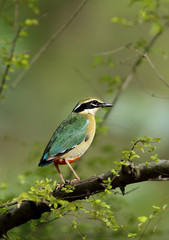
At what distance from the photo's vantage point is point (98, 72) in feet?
35.9

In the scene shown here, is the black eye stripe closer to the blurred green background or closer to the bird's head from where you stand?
the bird's head

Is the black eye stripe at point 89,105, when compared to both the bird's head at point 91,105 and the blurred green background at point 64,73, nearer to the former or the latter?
the bird's head at point 91,105

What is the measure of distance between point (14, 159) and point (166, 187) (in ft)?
11.6

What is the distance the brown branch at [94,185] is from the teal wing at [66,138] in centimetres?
70

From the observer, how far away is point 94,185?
140 inches

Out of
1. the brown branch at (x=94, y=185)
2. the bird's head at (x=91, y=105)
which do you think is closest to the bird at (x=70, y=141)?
the bird's head at (x=91, y=105)

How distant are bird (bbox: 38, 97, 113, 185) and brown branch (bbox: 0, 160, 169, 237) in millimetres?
587

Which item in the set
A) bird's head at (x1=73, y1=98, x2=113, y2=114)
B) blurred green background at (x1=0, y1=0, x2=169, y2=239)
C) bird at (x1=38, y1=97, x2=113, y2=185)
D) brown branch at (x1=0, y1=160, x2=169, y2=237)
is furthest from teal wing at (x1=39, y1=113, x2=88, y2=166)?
blurred green background at (x1=0, y1=0, x2=169, y2=239)

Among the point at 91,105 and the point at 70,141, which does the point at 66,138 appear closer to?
the point at 70,141

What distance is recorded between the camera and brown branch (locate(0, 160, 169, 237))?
3248 mm

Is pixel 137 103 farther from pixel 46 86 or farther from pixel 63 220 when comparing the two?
pixel 46 86

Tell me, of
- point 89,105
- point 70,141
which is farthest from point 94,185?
point 89,105

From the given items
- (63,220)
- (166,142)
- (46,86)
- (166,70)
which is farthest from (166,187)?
(46,86)

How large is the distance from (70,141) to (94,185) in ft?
4.14
